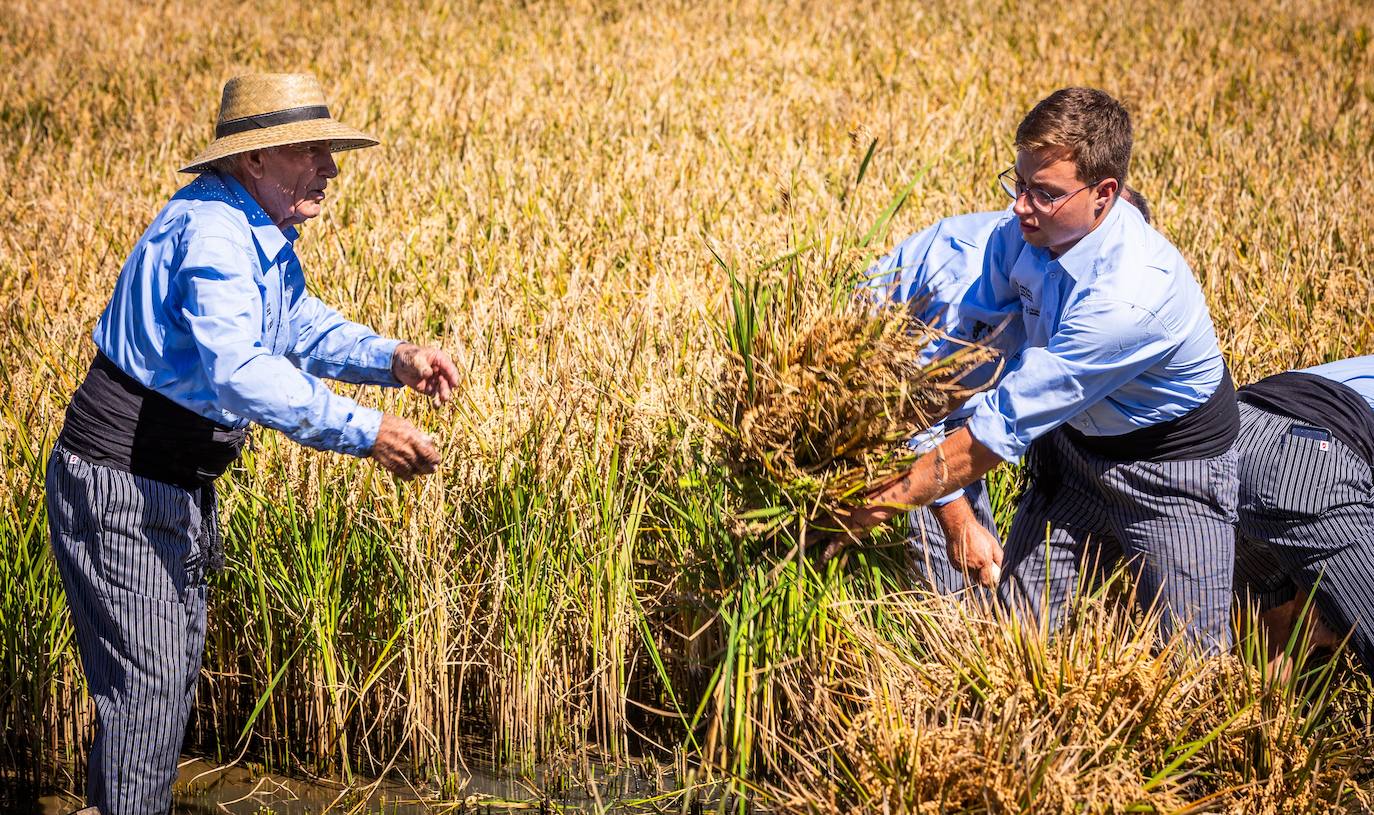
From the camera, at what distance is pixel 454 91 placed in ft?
28.7

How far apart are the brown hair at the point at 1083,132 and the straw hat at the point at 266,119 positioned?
158 cm

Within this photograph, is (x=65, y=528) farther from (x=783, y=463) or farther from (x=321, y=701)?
(x=783, y=463)

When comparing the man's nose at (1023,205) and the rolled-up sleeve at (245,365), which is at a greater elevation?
the man's nose at (1023,205)

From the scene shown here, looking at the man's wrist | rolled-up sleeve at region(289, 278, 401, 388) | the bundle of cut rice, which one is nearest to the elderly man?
rolled-up sleeve at region(289, 278, 401, 388)

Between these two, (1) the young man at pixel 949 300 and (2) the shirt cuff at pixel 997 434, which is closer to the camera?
(2) the shirt cuff at pixel 997 434

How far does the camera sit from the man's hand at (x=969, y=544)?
331 centimetres

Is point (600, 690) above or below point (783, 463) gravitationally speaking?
below

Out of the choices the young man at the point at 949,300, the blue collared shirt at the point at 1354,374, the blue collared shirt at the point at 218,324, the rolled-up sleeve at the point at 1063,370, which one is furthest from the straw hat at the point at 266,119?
the blue collared shirt at the point at 1354,374

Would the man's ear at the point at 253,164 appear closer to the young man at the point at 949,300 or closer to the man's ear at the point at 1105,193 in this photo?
the young man at the point at 949,300

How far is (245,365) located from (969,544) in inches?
73.1

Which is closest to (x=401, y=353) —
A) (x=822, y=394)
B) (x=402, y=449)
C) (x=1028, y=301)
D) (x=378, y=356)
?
(x=378, y=356)

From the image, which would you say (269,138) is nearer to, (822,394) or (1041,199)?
(822,394)

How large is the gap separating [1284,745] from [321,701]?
2.38 m

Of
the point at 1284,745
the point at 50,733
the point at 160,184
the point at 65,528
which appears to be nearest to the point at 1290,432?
the point at 1284,745
